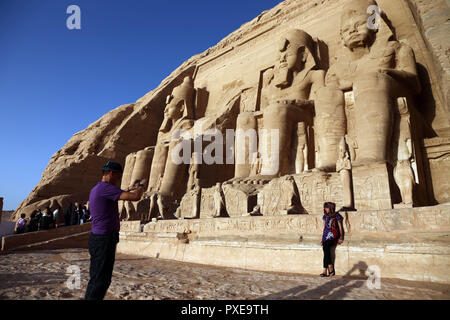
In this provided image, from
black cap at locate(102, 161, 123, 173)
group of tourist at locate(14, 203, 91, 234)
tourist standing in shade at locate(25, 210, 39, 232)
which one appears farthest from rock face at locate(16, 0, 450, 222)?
black cap at locate(102, 161, 123, 173)

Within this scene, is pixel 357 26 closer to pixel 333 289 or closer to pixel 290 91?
pixel 290 91

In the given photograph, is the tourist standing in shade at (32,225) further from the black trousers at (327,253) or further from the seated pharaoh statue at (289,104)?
the black trousers at (327,253)

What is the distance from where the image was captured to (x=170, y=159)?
8180 mm

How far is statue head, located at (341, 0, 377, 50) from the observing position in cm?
579

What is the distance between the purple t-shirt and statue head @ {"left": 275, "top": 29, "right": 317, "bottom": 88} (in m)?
6.63

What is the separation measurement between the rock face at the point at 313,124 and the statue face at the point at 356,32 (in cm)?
2

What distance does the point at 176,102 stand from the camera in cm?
1088

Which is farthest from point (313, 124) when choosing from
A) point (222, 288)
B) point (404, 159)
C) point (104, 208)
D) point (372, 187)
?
point (104, 208)

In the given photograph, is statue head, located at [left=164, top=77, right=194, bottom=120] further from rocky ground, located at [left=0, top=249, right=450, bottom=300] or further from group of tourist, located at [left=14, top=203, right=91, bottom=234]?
rocky ground, located at [left=0, top=249, right=450, bottom=300]

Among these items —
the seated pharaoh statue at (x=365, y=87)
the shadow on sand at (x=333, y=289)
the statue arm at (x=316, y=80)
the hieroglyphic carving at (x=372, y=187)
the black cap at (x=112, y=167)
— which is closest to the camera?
the black cap at (x=112, y=167)

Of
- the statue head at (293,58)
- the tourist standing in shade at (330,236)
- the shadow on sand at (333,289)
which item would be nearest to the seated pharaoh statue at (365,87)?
the tourist standing in shade at (330,236)

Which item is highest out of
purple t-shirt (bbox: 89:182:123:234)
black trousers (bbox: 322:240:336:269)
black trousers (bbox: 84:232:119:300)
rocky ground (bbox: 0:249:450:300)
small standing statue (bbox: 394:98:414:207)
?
small standing statue (bbox: 394:98:414:207)

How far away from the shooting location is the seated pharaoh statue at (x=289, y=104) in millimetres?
5855

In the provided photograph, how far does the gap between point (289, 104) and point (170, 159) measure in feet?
12.2
